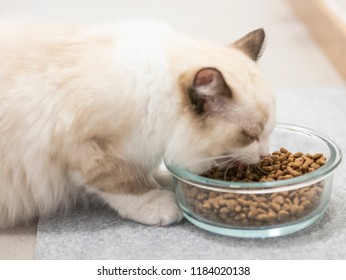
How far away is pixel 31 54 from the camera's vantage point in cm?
146

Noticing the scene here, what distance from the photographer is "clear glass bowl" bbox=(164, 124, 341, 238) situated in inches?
53.5

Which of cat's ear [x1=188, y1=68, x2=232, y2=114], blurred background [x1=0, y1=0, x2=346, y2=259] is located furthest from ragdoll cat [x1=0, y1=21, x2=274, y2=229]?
blurred background [x1=0, y1=0, x2=346, y2=259]

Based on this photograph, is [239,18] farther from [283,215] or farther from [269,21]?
[283,215]

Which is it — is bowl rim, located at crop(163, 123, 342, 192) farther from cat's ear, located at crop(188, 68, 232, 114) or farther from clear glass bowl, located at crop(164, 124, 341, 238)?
cat's ear, located at crop(188, 68, 232, 114)

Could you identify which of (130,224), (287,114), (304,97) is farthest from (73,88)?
(304,97)

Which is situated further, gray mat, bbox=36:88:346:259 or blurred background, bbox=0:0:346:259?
blurred background, bbox=0:0:346:259

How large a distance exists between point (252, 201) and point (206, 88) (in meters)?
0.29

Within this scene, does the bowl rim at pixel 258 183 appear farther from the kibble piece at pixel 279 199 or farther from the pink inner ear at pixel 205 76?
the pink inner ear at pixel 205 76

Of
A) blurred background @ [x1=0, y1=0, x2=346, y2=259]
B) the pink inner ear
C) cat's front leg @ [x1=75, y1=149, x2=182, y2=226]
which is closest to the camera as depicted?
the pink inner ear

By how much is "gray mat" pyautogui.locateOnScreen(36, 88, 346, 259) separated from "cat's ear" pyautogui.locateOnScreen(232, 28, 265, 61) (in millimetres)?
446

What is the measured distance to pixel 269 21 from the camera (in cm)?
345

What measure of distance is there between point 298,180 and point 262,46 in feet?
1.34

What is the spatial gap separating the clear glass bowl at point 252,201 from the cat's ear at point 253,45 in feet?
1.04

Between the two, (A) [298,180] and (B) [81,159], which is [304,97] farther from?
(B) [81,159]
